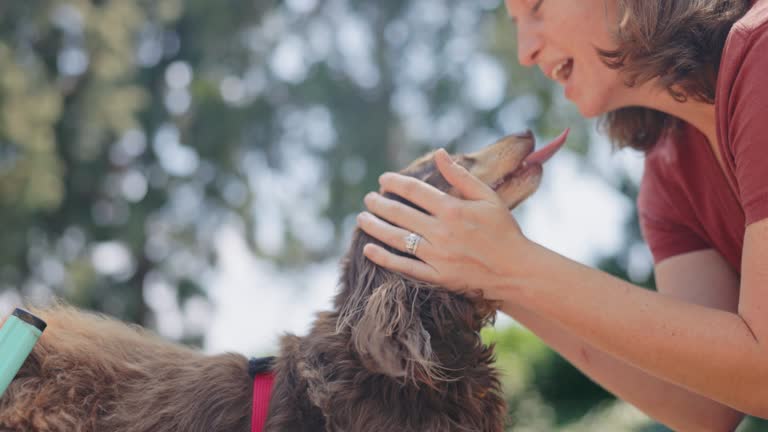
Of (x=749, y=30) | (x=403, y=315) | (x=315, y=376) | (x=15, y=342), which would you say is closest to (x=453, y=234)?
(x=403, y=315)

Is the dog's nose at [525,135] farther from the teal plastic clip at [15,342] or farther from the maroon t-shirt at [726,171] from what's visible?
the teal plastic clip at [15,342]

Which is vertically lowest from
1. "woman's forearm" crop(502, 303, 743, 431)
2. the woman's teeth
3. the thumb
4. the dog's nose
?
"woman's forearm" crop(502, 303, 743, 431)

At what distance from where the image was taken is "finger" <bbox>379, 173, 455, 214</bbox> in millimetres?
2363

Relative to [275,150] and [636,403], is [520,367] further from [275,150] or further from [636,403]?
[275,150]

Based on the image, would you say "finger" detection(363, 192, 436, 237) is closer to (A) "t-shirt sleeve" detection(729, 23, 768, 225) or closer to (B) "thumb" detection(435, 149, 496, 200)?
(B) "thumb" detection(435, 149, 496, 200)

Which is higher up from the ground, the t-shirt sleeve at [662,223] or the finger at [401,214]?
the finger at [401,214]

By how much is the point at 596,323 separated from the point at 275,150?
8.08 meters

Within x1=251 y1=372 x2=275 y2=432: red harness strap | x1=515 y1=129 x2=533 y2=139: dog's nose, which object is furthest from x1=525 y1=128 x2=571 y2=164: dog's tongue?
x1=251 y1=372 x2=275 y2=432: red harness strap

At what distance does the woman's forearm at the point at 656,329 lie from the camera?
2.04m

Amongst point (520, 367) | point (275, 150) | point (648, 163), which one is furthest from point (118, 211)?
point (648, 163)

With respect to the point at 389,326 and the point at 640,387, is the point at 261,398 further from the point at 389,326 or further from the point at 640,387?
the point at 640,387

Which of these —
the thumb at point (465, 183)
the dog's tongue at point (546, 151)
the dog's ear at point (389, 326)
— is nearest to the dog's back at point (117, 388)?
→ the dog's ear at point (389, 326)

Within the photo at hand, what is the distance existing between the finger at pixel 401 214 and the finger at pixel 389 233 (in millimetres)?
19

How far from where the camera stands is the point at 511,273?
2.24 metres
